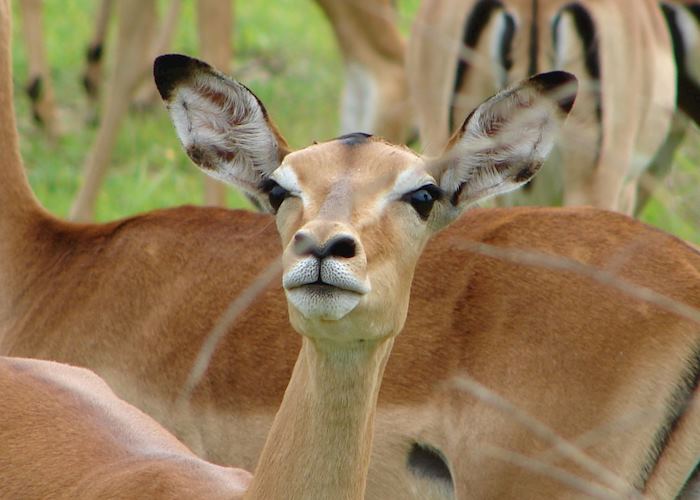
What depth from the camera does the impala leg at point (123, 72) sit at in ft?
23.6

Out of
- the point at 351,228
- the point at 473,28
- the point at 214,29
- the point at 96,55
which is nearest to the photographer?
the point at 351,228

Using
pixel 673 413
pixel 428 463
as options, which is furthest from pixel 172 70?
pixel 673 413

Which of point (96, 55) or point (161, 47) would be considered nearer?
point (96, 55)

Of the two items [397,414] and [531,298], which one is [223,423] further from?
[531,298]

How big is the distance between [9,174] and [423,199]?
76.3 inches

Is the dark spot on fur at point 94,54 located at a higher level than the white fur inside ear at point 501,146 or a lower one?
lower

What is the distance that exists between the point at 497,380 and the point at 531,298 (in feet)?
0.71

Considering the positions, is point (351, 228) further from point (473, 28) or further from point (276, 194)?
point (473, 28)

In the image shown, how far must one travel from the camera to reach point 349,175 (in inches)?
115

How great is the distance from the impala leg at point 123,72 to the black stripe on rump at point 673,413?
399 centimetres

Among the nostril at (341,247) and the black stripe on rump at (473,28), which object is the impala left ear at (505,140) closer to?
the nostril at (341,247)

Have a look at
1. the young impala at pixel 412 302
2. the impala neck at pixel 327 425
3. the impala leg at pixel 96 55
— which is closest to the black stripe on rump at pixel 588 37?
the young impala at pixel 412 302

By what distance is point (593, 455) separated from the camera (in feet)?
11.9

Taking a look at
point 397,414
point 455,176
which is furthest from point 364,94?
point 455,176
